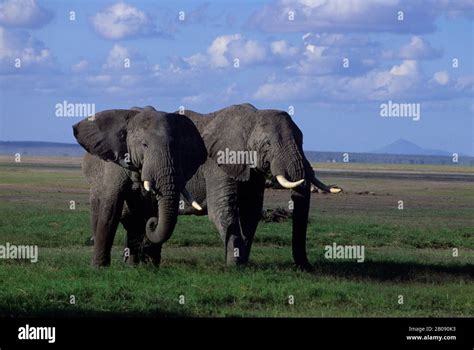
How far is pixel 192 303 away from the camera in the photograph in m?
16.8

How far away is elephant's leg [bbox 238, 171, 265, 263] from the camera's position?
70.4 feet

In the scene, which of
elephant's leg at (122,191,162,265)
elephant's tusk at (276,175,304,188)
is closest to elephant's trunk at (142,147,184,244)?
elephant's leg at (122,191,162,265)

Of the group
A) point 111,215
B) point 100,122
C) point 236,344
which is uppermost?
point 100,122

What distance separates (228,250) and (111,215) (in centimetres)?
203

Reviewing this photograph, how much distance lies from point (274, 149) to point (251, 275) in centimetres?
292

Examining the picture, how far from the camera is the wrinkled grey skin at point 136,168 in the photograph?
18734mm

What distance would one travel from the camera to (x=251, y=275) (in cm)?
1897

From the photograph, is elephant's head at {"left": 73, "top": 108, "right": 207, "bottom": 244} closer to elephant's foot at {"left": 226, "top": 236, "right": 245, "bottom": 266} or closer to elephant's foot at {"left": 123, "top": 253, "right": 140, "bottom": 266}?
elephant's foot at {"left": 226, "top": 236, "right": 245, "bottom": 266}

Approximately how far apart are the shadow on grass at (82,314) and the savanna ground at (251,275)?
25 millimetres

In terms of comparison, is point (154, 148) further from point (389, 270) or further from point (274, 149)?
point (389, 270)

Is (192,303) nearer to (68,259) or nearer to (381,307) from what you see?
(381,307)

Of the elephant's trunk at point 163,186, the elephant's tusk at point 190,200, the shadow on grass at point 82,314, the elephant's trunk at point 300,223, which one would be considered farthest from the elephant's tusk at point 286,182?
the shadow on grass at point 82,314

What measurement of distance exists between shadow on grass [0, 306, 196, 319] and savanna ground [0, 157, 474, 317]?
3 centimetres

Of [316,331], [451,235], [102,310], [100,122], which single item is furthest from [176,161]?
[451,235]
